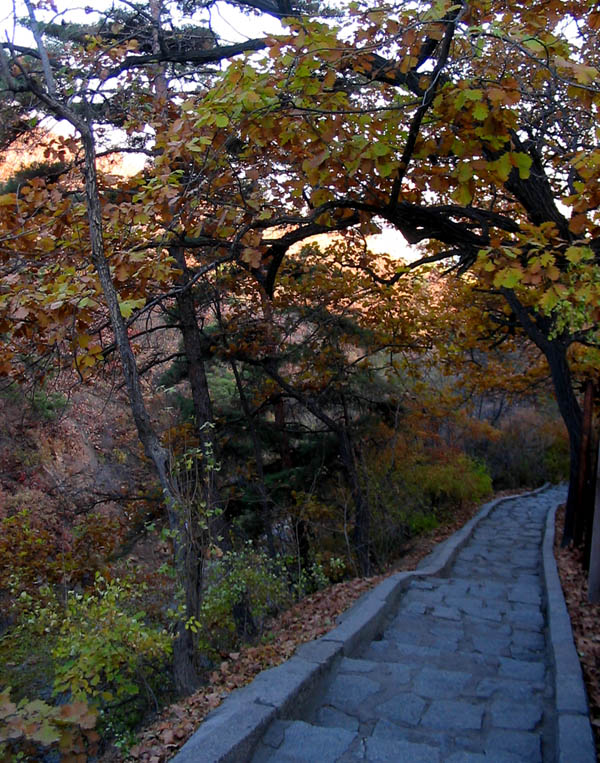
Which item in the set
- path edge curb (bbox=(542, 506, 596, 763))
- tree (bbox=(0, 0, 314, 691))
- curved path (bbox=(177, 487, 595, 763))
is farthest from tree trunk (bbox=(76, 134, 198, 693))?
path edge curb (bbox=(542, 506, 596, 763))

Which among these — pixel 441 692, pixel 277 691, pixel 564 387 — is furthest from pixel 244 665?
pixel 564 387

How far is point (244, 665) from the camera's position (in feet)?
16.0

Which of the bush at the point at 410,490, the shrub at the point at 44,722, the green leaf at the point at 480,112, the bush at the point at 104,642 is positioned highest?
the green leaf at the point at 480,112

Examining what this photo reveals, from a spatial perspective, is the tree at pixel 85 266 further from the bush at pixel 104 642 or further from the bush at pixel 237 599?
the bush at pixel 237 599

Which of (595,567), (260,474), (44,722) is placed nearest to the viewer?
(44,722)

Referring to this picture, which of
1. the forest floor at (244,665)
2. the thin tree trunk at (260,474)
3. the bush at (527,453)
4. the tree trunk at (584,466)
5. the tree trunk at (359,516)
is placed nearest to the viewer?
the forest floor at (244,665)

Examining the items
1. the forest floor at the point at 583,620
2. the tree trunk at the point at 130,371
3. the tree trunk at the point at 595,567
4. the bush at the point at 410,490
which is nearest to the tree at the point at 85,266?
the tree trunk at the point at 130,371

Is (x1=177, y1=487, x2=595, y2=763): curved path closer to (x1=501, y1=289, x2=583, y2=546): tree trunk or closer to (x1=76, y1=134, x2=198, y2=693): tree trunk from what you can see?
(x1=76, y1=134, x2=198, y2=693): tree trunk

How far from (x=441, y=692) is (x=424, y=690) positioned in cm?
12

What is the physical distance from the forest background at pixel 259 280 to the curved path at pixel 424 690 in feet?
3.17

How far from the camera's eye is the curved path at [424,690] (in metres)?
3.47

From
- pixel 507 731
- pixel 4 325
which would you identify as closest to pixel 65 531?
pixel 4 325

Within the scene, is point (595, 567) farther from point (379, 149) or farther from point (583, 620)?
point (379, 149)

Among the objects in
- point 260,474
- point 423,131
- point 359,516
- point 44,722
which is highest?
point 423,131
